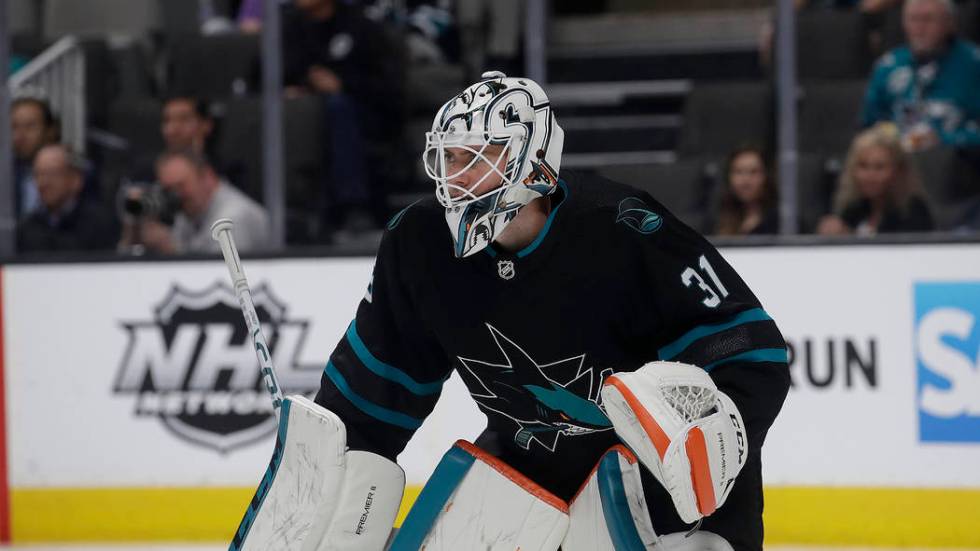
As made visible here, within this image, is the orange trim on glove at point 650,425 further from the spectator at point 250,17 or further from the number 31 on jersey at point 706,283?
the spectator at point 250,17

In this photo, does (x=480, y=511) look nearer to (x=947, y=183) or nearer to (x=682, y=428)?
(x=682, y=428)

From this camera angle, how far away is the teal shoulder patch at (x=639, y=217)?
2154mm

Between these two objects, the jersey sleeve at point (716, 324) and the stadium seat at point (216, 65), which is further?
the stadium seat at point (216, 65)

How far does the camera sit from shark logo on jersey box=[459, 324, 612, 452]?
223 cm

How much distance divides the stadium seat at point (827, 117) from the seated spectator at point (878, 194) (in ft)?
0.18

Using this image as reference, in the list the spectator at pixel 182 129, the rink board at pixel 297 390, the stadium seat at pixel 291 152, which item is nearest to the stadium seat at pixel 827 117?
the rink board at pixel 297 390

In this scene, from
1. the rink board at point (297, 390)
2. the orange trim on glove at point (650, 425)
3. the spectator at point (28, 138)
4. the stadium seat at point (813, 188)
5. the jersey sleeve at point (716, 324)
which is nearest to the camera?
the orange trim on glove at point (650, 425)

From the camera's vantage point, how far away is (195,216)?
4.35 metres

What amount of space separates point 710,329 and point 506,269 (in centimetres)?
32

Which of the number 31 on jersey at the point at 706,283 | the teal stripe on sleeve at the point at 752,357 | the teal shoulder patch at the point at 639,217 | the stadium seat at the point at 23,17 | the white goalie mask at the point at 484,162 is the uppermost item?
the stadium seat at the point at 23,17

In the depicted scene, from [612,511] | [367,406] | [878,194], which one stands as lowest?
[612,511]

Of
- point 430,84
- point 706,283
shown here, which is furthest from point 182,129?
point 706,283

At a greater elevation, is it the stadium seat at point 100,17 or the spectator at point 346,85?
the stadium seat at point 100,17

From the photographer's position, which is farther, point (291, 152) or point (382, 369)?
point (291, 152)
